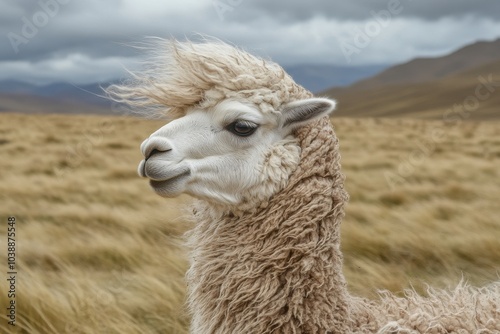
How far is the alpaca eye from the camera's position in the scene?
6.02 feet

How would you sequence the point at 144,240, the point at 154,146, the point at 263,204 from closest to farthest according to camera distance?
the point at 154,146, the point at 263,204, the point at 144,240

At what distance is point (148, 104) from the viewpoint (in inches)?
85.6

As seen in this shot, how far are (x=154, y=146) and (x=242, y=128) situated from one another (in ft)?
0.99

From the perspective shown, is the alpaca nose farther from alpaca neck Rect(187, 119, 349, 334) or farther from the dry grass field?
the dry grass field

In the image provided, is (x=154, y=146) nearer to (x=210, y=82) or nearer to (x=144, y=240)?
(x=210, y=82)

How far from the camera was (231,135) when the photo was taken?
1.86m

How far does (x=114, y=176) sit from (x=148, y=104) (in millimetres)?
5436

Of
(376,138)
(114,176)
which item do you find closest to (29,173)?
(114,176)

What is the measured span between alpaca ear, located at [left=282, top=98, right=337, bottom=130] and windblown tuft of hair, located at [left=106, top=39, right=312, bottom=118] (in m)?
0.05

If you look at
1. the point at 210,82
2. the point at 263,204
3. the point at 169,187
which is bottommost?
the point at 263,204

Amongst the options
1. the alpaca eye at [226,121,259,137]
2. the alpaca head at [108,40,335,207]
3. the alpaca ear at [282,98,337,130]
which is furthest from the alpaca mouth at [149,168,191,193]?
the alpaca ear at [282,98,337,130]

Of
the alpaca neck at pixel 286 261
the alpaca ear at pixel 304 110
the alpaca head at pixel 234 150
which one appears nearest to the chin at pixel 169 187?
the alpaca head at pixel 234 150

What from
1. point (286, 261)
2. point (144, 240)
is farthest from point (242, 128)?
point (144, 240)

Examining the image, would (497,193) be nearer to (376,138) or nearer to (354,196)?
(354,196)
